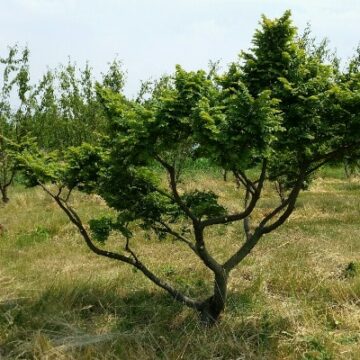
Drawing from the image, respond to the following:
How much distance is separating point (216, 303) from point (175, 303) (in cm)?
82

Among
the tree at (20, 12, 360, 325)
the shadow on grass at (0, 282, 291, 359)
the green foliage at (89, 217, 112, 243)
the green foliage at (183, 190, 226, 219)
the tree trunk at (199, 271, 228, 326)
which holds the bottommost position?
the shadow on grass at (0, 282, 291, 359)

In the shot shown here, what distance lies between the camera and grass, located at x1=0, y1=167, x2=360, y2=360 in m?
5.52

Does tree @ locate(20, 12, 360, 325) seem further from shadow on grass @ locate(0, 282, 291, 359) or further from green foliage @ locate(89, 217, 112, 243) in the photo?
green foliage @ locate(89, 217, 112, 243)

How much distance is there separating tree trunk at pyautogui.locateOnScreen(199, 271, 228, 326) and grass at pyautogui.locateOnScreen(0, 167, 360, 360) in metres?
0.14

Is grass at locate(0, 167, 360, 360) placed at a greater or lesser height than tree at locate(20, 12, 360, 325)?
lesser

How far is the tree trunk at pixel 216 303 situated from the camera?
20.1 ft

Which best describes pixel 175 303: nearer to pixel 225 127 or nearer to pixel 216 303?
pixel 216 303

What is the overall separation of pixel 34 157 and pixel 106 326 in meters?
2.40

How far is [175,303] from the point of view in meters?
6.83

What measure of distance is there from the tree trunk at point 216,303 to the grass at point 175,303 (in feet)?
0.47

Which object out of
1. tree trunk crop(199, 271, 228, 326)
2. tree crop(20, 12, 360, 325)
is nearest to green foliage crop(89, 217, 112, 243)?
tree crop(20, 12, 360, 325)

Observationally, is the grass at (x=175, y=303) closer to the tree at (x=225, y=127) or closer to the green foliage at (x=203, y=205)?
the tree at (x=225, y=127)

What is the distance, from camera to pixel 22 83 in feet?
55.3

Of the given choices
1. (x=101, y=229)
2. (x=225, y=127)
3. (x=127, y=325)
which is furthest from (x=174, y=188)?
(x=127, y=325)
